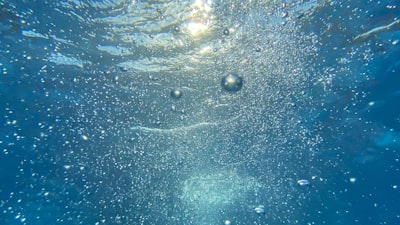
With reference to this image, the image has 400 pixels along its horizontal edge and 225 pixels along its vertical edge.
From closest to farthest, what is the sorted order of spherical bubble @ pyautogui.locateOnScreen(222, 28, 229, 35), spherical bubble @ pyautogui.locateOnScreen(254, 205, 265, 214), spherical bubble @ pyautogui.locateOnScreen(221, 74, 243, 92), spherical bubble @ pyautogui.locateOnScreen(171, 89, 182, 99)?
spherical bubble @ pyautogui.locateOnScreen(222, 28, 229, 35) → spherical bubble @ pyautogui.locateOnScreen(221, 74, 243, 92) → spherical bubble @ pyautogui.locateOnScreen(171, 89, 182, 99) → spherical bubble @ pyautogui.locateOnScreen(254, 205, 265, 214)

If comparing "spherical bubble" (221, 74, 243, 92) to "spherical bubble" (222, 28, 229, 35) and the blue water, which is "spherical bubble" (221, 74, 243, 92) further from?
"spherical bubble" (222, 28, 229, 35)

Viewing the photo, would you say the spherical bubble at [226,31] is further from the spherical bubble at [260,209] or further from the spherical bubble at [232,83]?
the spherical bubble at [260,209]

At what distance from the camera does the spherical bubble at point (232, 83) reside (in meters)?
11.0

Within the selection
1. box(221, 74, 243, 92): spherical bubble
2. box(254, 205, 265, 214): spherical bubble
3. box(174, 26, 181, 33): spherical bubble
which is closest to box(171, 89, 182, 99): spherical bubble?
box(221, 74, 243, 92): spherical bubble

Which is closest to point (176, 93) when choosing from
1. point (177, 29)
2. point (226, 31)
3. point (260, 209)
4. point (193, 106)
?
point (193, 106)

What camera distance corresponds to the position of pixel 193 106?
41.7ft

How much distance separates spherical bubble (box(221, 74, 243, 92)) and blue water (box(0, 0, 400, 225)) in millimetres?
256

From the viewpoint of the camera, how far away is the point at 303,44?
967 cm

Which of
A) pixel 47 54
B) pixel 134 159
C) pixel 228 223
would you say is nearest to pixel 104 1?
pixel 47 54

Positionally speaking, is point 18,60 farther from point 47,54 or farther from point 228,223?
point 228,223

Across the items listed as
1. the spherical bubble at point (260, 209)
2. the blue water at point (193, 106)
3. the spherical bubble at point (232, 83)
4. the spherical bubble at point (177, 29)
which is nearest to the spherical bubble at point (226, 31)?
the blue water at point (193, 106)

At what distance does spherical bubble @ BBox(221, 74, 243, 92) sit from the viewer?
11039 millimetres

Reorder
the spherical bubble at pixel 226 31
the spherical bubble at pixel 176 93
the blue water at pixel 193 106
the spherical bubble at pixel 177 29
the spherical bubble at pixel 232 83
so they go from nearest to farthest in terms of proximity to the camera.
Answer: the blue water at pixel 193 106 < the spherical bubble at pixel 177 29 < the spherical bubble at pixel 226 31 < the spherical bubble at pixel 232 83 < the spherical bubble at pixel 176 93

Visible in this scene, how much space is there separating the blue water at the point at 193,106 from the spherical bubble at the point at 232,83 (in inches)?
10.1
